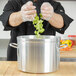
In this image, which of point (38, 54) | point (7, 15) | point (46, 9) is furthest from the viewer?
point (7, 15)

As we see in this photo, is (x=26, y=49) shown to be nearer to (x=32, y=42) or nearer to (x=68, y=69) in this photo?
(x=32, y=42)

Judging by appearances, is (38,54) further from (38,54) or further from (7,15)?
(7,15)

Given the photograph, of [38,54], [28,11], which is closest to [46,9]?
[28,11]

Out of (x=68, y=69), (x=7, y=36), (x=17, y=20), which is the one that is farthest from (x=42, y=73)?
(x=7, y=36)

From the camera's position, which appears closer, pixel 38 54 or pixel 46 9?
pixel 38 54

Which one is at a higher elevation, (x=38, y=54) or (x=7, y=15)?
(x=7, y=15)

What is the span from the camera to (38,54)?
34.5 inches

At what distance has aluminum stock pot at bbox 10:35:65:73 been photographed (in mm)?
874

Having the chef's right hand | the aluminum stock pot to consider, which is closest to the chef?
the chef's right hand

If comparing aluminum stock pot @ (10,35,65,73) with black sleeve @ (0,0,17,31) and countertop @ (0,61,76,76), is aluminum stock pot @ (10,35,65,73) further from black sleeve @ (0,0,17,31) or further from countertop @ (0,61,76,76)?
black sleeve @ (0,0,17,31)

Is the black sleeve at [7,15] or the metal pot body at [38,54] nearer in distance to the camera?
the metal pot body at [38,54]

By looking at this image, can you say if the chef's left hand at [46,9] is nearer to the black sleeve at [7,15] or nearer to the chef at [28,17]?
the chef at [28,17]

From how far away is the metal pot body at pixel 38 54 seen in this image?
0.87 metres

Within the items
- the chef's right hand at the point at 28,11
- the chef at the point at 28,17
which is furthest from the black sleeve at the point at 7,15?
the chef's right hand at the point at 28,11
